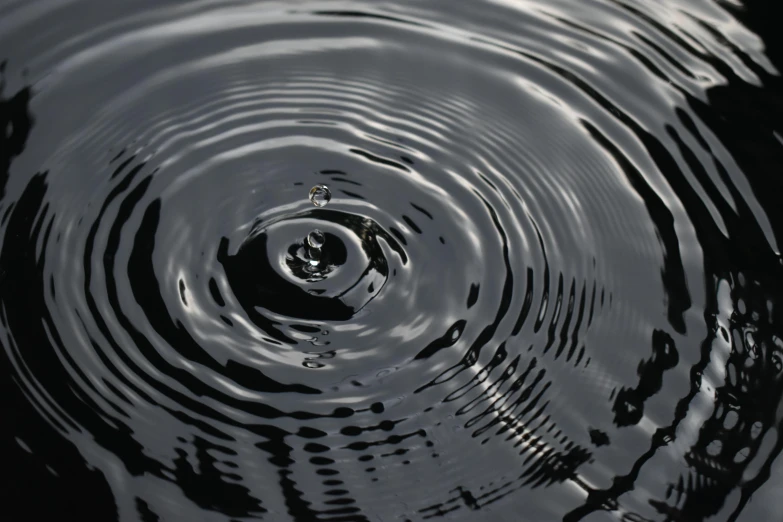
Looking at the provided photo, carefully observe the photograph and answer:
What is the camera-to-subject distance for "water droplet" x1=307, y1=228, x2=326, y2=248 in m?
2.02

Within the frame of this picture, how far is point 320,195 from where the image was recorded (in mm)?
2115

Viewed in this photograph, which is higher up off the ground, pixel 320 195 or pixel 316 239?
pixel 320 195

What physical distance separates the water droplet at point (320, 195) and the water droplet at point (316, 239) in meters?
0.09

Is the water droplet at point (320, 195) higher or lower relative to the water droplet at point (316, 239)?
higher

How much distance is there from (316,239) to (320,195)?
0.44ft

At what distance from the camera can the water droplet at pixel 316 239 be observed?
2.02 metres

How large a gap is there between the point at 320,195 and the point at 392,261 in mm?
241

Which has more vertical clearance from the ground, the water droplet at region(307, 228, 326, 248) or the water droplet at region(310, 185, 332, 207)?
the water droplet at region(310, 185, 332, 207)

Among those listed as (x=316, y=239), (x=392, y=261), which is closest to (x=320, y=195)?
(x=316, y=239)

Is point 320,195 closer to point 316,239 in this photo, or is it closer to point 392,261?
point 316,239

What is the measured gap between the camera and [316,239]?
6.65 ft

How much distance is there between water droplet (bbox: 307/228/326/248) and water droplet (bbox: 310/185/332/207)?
9 cm

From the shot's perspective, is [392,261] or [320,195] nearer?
[392,261]

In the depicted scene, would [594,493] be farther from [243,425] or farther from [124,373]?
[124,373]
